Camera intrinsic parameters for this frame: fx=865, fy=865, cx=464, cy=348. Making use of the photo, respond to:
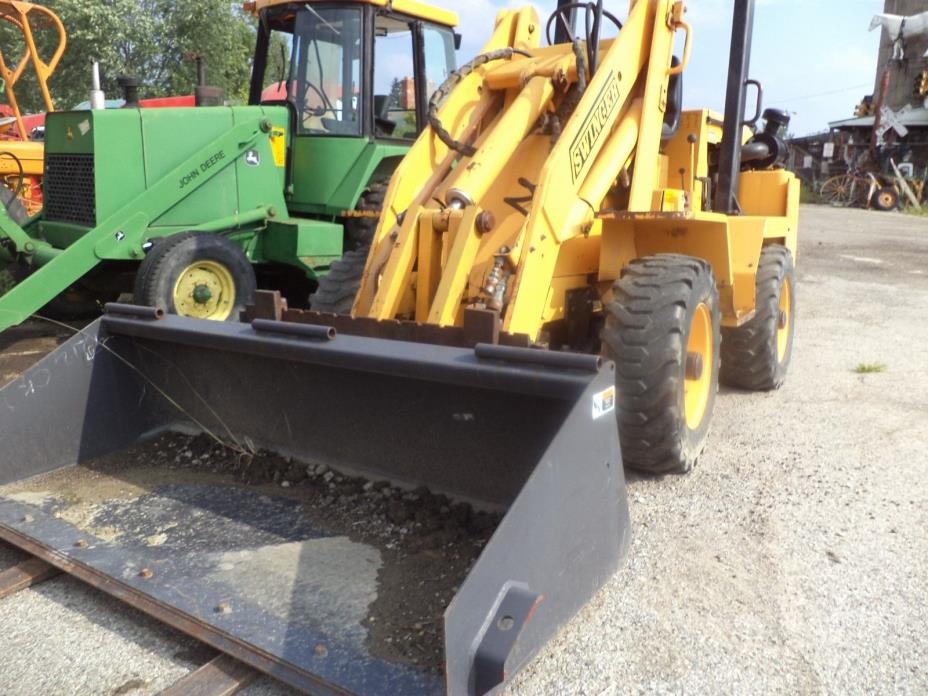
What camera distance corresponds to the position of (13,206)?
7.25 metres

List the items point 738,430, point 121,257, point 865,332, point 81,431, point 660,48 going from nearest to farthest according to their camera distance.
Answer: point 81,431 < point 660,48 < point 738,430 < point 121,257 < point 865,332

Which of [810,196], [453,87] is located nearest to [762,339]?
[453,87]

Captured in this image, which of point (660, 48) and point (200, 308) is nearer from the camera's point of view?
point (660, 48)

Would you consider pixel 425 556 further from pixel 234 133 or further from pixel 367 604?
pixel 234 133

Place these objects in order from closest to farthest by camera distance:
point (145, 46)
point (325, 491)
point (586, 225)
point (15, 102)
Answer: point (325, 491)
point (586, 225)
point (15, 102)
point (145, 46)

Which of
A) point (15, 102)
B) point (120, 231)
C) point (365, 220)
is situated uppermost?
point (15, 102)

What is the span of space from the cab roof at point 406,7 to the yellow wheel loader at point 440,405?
1995 millimetres

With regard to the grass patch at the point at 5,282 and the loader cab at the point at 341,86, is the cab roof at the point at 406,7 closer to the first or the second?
the loader cab at the point at 341,86

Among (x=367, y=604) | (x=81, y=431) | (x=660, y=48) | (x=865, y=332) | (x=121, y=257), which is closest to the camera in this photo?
(x=367, y=604)

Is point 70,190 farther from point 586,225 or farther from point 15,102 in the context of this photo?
point 586,225

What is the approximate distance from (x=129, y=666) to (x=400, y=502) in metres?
1.17

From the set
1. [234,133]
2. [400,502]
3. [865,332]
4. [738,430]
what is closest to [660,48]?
[738,430]

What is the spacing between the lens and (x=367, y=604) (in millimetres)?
2734

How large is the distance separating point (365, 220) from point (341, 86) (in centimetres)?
104
